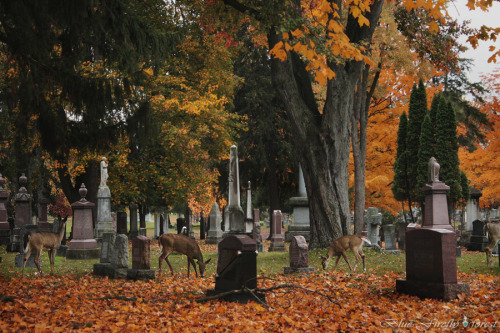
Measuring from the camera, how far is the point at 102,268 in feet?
38.6

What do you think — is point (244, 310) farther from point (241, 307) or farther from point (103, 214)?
point (103, 214)

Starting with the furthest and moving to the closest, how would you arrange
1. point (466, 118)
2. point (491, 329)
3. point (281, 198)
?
point (281, 198), point (466, 118), point (491, 329)

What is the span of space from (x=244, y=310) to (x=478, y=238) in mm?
17161

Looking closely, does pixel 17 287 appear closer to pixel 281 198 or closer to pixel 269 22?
pixel 269 22

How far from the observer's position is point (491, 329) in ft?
19.2

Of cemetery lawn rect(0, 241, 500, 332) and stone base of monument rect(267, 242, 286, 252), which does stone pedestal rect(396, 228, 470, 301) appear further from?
stone base of monument rect(267, 242, 286, 252)

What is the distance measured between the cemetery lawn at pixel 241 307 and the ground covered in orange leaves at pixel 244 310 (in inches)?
0.5

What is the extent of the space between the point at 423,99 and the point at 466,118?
25.0ft

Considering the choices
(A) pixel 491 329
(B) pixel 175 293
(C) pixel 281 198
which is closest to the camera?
(A) pixel 491 329

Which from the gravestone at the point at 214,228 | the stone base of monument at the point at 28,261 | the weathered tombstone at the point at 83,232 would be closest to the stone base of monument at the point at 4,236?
the weathered tombstone at the point at 83,232

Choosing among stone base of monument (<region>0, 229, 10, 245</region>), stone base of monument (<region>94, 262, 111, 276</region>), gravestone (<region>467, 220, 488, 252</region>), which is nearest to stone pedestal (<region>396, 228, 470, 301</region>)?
stone base of monument (<region>94, 262, 111, 276</region>)

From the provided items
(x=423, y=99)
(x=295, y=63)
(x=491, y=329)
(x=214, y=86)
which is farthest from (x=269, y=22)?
(x=423, y=99)

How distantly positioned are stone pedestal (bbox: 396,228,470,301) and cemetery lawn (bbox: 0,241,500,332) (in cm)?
20

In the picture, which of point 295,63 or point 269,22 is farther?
point 295,63
